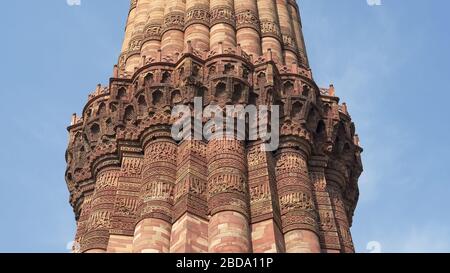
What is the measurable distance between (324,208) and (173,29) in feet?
19.2

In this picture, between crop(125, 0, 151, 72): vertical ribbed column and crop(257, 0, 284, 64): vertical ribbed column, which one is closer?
crop(257, 0, 284, 64): vertical ribbed column

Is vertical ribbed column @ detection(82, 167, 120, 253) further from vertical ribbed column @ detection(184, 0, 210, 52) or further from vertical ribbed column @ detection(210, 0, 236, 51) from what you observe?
vertical ribbed column @ detection(210, 0, 236, 51)

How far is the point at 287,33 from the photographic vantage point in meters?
20.4

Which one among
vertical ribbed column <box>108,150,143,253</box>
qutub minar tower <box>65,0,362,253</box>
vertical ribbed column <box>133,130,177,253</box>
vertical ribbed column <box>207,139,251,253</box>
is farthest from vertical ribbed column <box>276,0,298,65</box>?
vertical ribbed column <box>108,150,143,253</box>

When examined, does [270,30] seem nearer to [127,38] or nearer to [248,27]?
[248,27]

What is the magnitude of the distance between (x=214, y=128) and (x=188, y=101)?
0.92 metres

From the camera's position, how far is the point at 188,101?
16.3 metres

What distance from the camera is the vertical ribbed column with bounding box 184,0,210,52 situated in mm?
18406

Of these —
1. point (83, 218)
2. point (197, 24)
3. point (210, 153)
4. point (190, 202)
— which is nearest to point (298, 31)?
point (197, 24)

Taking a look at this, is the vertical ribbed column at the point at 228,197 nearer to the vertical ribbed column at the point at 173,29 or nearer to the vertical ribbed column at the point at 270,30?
the vertical ribbed column at the point at 173,29

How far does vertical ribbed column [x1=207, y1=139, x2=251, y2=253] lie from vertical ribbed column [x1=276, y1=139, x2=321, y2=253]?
2.81 feet
